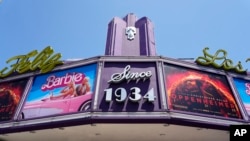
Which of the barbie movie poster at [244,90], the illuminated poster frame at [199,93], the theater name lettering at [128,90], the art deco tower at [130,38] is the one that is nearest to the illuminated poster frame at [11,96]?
the theater name lettering at [128,90]

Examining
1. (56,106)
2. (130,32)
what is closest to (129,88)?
(56,106)

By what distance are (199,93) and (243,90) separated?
3998mm

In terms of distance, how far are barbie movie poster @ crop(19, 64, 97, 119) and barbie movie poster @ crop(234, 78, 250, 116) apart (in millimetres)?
9680

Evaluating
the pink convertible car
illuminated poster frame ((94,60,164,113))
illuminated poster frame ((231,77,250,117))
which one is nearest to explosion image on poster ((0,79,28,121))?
the pink convertible car

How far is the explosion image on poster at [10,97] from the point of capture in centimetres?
1780

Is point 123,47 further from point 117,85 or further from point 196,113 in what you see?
point 196,113

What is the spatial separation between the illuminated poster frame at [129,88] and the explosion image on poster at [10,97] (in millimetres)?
5846

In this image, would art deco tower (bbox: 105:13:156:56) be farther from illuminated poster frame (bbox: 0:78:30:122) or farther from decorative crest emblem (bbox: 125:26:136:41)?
illuminated poster frame (bbox: 0:78:30:122)

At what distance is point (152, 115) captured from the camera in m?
14.9

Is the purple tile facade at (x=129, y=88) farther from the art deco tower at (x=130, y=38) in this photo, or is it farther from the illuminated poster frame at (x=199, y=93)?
the art deco tower at (x=130, y=38)

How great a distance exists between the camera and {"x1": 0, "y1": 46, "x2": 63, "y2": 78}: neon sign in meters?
19.2

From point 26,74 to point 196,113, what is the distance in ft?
38.5

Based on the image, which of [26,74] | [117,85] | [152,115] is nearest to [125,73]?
[117,85]

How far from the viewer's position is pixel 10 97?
62.1ft
